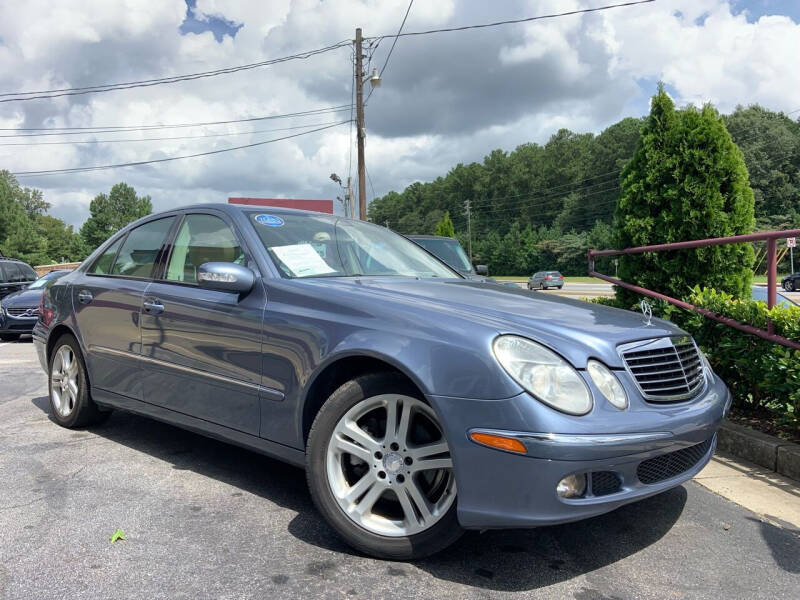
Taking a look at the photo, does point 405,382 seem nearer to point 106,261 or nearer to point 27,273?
point 106,261

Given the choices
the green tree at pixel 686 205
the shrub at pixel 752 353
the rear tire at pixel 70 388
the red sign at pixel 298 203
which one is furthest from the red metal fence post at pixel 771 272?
the red sign at pixel 298 203

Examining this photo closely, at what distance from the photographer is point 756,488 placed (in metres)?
3.59

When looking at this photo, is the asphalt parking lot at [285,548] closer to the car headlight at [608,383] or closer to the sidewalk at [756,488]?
the sidewalk at [756,488]

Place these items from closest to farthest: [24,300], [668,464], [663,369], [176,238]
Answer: [668,464]
[663,369]
[176,238]
[24,300]

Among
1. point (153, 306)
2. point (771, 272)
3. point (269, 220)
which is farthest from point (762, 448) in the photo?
point (153, 306)

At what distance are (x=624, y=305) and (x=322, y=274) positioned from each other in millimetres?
4390

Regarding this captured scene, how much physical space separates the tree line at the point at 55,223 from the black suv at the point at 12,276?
1800 inches

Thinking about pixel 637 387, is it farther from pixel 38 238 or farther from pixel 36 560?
pixel 38 238

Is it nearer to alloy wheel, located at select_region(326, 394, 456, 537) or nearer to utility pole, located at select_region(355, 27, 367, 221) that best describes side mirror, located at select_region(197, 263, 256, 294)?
alloy wheel, located at select_region(326, 394, 456, 537)

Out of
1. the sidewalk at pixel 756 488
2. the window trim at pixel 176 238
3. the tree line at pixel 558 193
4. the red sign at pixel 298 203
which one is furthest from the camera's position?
the tree line at pixel 558 193

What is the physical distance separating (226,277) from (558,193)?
9651cm

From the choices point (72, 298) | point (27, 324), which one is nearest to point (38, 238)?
point (27, 324)

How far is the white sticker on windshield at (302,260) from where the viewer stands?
10.8ft

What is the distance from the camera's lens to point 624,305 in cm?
672
